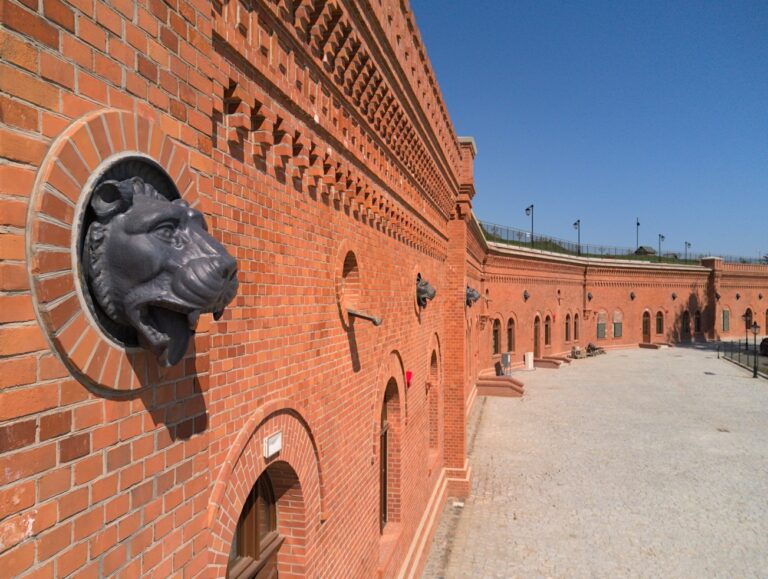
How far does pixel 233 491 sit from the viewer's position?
3062 millimetres

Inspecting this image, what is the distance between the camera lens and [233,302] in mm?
3127

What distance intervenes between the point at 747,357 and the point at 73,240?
3874 cm

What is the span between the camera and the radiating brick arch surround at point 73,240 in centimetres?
155

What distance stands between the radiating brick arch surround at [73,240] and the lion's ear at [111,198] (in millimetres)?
45

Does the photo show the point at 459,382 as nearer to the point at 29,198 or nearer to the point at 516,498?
the point at 516,498

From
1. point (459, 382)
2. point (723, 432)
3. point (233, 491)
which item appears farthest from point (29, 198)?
point (723, 432)

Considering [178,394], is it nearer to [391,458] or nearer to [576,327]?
[391,458]

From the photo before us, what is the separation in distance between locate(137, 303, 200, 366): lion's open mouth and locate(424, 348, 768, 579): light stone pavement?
8135mm

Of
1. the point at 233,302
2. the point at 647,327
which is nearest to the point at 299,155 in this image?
the point at 233,302

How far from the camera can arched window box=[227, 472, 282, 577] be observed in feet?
12.4

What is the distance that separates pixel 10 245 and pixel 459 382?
11375mm

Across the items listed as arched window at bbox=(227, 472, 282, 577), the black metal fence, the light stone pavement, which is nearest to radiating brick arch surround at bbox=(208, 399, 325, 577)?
Result: arched window at bbox=(227, 472, 282, 577)

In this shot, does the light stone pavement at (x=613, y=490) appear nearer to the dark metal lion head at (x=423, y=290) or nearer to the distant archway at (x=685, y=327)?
the dark metal lion head at (x=423, y=290)

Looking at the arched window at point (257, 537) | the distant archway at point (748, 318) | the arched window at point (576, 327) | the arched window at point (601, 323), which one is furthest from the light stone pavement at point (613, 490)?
the distant archway at point (748, 318)
